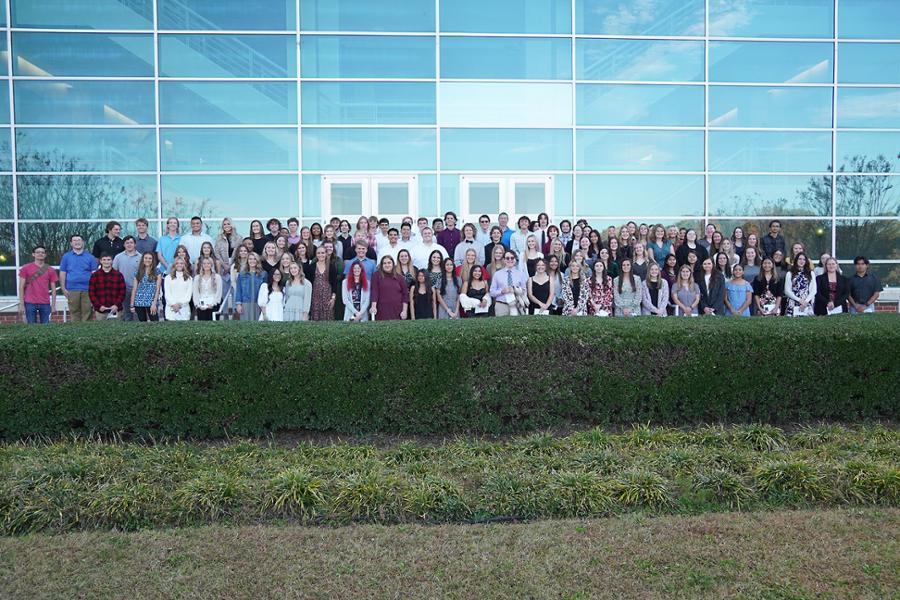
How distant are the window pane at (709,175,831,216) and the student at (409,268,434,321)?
908cm

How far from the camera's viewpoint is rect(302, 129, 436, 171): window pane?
15945 millimetres

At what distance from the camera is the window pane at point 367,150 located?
15.9 m

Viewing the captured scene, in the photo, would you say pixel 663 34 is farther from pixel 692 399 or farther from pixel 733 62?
pixel 692 399

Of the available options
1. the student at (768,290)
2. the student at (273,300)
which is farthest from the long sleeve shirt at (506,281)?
the student at (768,290)

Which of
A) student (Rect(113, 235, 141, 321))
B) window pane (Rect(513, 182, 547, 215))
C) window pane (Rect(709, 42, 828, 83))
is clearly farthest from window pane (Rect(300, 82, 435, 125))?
window pane (Rect(709, 42, 828, 83))

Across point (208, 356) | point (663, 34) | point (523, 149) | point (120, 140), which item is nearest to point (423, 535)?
point (208, 356)

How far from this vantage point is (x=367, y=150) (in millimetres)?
16000

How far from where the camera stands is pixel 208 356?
6750mm

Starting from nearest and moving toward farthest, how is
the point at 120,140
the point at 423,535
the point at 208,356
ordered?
the point at 423,535 < the point at 208,356 < the point at 120,140

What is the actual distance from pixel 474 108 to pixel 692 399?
1080cm

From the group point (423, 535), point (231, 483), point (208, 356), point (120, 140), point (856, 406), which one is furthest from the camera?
point (120, 140)

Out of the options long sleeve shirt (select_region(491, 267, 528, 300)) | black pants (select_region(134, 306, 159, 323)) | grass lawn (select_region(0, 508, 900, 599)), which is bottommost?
grass lawn (select_region(0, 508, 900, 599))

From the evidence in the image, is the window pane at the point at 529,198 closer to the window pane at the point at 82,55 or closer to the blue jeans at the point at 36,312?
the window pane at the point at 82,55

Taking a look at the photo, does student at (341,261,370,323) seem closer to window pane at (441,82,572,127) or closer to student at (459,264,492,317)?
student at (459,264,492,317)
